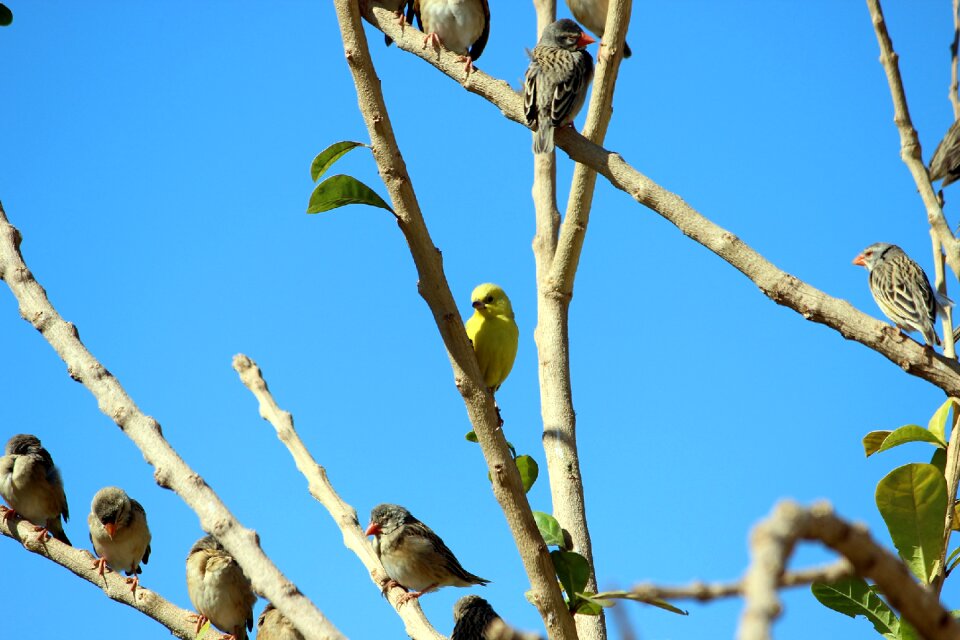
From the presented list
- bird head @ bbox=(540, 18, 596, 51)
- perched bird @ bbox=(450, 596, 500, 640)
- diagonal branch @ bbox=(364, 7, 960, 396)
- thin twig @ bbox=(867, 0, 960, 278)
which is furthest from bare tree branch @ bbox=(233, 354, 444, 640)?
bird head @ bbox=(540, 18, 596, 51)

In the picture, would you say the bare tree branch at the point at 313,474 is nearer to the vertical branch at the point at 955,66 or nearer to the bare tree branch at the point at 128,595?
the bare tree branch at the point at 128,595

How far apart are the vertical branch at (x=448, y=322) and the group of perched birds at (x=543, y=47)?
71 cm

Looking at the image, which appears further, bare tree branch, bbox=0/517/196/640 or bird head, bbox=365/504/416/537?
bird head, bbox=365/504/416/537

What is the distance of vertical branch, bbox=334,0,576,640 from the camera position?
11.2 feet

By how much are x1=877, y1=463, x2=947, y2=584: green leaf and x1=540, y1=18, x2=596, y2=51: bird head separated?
11.1 ft

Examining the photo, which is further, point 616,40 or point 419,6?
point 419,6

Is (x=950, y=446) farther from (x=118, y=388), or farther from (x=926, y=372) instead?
(x=118, y=388)

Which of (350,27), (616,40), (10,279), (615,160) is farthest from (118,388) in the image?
(616,40)

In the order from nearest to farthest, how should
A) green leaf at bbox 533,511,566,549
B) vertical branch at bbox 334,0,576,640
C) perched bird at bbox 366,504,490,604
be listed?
vertical branch at bbox 334,0,576,640 < green leaf at bbox 533,511,566,549 < perched bird at bbox 366,504,490,604

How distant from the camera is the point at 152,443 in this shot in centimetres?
295

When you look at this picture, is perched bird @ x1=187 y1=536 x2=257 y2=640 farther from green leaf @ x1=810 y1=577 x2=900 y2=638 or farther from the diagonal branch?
the diagonal branch

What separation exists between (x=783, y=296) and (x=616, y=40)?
200 cm

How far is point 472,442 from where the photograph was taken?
4.75 metres

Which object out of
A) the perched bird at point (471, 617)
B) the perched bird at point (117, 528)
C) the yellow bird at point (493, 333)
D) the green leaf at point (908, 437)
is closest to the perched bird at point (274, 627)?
the perched bird at point (471, 617)
